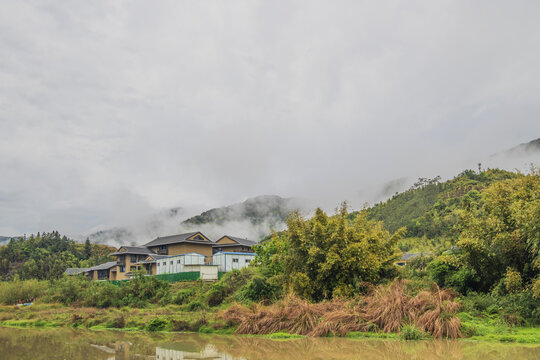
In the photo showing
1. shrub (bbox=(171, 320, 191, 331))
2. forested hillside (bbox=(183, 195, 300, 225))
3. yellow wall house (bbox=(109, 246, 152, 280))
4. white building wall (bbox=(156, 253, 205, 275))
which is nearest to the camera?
shrub (bbox=(171, 320, 191, 331))

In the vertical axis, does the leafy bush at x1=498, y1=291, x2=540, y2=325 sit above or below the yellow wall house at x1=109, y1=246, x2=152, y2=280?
below

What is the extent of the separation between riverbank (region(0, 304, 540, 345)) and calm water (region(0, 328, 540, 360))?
2.29 feet

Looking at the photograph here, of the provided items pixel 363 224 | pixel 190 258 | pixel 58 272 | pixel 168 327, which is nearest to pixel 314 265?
pixel 363 224

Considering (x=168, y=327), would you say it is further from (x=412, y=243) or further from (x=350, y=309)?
(x=412, y=243)

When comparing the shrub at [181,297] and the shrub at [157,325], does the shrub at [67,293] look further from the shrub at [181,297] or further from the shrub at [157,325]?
the shrub at [157,325]

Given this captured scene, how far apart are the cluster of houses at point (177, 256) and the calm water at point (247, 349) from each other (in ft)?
90.8

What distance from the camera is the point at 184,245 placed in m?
52.7

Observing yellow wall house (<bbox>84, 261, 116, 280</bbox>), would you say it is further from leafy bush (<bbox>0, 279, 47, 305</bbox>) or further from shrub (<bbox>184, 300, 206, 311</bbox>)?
shrub (<bbox>184, 300, 206, 311</bbox>)

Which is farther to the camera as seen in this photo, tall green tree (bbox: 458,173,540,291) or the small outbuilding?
the small outbuilding

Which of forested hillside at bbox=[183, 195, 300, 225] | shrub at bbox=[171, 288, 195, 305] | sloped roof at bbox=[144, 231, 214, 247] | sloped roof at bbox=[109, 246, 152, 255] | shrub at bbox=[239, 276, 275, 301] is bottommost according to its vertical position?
shrub at bbox=[171, 288, 195, 305]

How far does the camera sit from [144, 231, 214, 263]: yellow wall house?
173ft

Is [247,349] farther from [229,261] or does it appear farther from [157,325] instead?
[229,261]

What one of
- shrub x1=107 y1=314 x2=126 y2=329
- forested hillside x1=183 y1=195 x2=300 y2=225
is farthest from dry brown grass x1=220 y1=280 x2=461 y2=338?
forested hillside x1=183 y1=195 x2=300 y2=225

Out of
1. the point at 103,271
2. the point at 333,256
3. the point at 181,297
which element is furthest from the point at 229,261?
the point at 333,256
